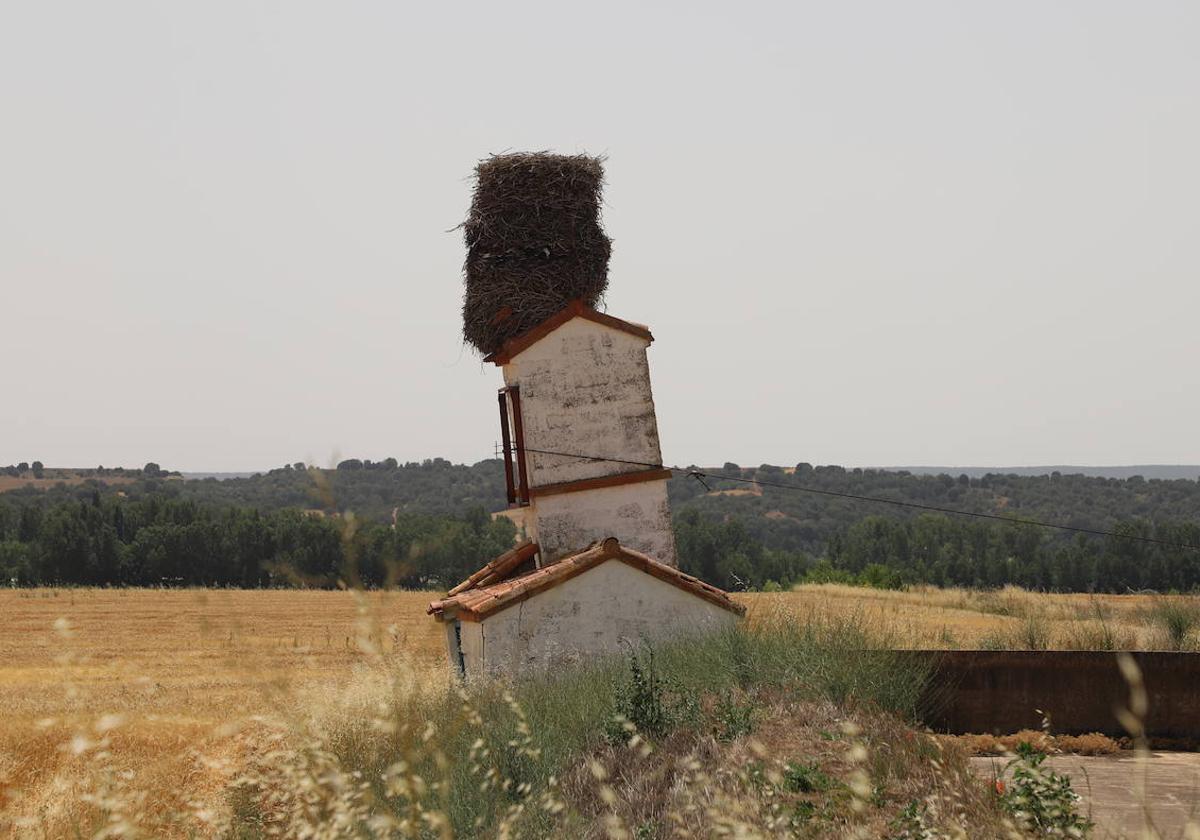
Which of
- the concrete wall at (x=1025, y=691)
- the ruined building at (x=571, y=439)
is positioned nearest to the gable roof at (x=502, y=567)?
the ruined building at (x=571, y=439)

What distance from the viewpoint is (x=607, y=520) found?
49.4 feet

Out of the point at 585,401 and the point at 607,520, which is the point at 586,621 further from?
the point at 585,401

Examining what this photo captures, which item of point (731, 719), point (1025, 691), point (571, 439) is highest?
→ point (571, 439)

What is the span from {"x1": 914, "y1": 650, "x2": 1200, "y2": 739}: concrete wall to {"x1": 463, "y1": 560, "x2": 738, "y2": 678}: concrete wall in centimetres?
268

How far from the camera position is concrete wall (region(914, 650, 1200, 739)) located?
35.9ft

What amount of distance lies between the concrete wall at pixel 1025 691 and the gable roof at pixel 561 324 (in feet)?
19.6

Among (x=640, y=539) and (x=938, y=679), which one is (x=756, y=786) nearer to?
(x=938, y=679)

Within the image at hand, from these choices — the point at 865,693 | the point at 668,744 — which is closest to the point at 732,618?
the point at 865,693

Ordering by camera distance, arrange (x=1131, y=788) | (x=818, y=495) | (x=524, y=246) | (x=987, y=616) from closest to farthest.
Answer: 1. (x=1131, y=788)
2. (x=524, y=246)
3. (x=987, y=616)
4. (x=818, y=495)

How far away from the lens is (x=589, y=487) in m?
14.9

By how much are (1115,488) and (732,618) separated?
109369 mm

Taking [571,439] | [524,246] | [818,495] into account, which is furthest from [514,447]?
[818,495]

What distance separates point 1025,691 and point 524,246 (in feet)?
27.7

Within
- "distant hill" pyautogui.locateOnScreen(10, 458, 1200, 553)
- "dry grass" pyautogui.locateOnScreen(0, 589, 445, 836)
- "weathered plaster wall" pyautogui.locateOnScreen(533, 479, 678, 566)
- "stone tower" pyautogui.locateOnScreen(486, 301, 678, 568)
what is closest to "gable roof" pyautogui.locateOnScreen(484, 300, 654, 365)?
"stone tower" pyautogui.locateOnScreen(486, 301, 678, 568)
